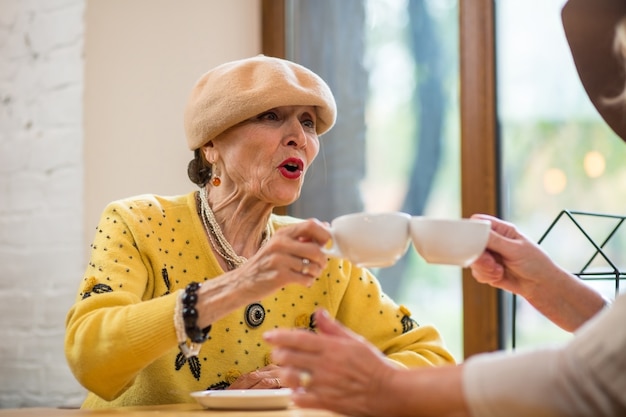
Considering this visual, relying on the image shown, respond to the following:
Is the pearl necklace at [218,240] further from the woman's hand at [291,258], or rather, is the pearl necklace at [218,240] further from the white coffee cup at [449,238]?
the white coffee cup at [449,238]

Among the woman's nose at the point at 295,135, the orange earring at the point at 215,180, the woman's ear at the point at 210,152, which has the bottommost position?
the orange earring at the point at 215,180

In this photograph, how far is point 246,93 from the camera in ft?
6.07

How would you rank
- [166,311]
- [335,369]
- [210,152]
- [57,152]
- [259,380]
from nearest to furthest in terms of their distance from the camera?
[335,369]
[166,311]
[259,380]
[210,152]
[57,152]

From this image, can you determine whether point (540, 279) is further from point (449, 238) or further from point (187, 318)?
point (187, 318)

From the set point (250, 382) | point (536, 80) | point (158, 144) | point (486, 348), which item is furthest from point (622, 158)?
point (158, 144)

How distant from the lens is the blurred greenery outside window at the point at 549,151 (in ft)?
7.68

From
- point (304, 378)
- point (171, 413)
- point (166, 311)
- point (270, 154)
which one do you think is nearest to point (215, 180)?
point (270, 154)

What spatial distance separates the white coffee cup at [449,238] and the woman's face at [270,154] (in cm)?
74

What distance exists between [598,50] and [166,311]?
0.80m

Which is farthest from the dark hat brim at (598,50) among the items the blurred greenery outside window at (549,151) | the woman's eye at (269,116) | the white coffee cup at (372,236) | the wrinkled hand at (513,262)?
the blurred greenery outside window at (549,151)

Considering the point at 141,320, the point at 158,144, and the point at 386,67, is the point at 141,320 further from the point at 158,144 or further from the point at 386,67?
the point at 386,67

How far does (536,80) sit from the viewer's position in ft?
8.17

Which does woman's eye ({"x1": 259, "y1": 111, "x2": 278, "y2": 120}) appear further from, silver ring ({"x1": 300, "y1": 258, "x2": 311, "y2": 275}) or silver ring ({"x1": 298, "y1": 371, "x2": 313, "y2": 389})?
silver ring ({"x1": 298, "y1": 371, "x2": 313, "y2": 389})

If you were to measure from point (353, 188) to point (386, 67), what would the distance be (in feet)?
1.36
